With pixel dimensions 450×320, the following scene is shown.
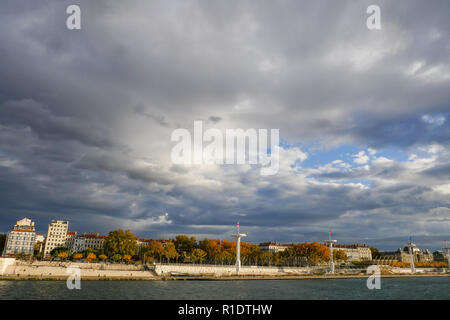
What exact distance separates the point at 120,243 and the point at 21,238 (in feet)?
295

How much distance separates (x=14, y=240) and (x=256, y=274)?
11956 cm

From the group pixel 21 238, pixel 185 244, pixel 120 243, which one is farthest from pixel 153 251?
pixel 21 238

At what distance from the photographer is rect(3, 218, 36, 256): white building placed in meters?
Result: 148

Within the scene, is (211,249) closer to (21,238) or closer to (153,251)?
(153,251)

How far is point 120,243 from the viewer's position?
305 feet

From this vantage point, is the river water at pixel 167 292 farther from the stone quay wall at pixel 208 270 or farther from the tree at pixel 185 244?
the tree at pixel 185 244

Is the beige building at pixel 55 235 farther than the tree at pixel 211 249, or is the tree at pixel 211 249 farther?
the beige building at pixel 55 235

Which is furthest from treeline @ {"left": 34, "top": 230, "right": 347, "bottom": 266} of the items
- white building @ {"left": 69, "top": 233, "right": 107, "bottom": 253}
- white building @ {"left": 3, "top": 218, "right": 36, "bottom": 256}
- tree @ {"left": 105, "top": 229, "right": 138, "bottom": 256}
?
white building @ {"left": 3, "top": 218, "right": 36, "bottom": 256}

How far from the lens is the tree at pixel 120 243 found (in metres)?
92.6

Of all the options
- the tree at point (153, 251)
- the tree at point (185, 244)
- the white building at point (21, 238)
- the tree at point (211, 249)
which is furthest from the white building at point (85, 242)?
the tree at point (211, 249)

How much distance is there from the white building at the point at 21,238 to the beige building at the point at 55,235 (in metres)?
7.67

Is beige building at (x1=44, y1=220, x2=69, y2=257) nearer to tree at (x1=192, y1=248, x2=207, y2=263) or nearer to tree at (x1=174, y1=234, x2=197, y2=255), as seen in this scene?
tree at (x1=174, y1=234, x2=197, y2=255)

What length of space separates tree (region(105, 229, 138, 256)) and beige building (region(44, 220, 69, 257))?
7370cm
